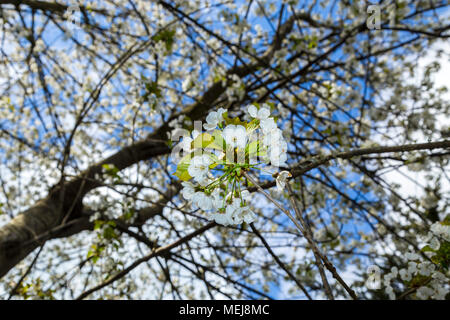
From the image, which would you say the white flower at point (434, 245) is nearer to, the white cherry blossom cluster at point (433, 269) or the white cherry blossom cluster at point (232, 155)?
the white cherry blossom cluster at point (433, 269)

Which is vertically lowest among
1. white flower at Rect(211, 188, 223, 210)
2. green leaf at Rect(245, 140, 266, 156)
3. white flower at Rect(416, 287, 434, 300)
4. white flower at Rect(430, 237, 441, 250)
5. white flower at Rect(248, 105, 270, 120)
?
white flower at Rect(416, 287, 434, 300)

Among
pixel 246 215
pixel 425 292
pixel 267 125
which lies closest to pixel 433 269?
pixel 425 292

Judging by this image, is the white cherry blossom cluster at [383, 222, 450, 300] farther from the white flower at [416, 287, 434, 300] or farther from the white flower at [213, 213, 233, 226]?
the white flower at [213, 213, 233, 226]

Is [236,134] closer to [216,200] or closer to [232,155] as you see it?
[232,155]

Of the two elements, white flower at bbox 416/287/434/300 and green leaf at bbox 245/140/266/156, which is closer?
green leaf at bbox 245/140/266/156

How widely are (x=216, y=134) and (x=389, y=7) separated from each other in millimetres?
3293

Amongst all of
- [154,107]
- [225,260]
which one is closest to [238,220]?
[154,107]

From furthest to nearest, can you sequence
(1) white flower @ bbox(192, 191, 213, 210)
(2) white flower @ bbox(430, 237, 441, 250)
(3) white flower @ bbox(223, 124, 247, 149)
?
(2) white flower @ bbox(430, 237, 441, 250) < (1) white flower @ bbox(192, 191, 213, 210) < (3) white flower @ bbox(223, 124, 247, 149)

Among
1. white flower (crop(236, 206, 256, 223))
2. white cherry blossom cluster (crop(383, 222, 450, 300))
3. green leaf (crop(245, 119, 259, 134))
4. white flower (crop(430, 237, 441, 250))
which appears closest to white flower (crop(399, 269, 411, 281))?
white cherry blossom cluster (crop(383, 222, 450, 300))

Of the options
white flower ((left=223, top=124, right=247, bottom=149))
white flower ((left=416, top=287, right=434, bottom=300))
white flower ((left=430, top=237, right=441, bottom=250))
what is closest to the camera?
white flower ((left=223, top=124, right=247, bottom=149))

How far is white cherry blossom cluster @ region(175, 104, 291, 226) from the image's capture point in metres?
0.74

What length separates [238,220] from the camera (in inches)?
32.7

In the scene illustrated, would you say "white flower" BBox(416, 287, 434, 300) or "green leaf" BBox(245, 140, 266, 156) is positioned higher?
"green leaf" BBox(245, 140, 266, 156)

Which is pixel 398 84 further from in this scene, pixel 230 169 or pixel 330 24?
pixel 230 169
